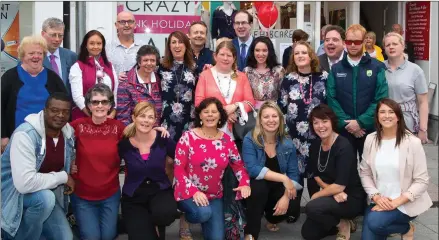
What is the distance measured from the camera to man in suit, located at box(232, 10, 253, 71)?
21.1 ft

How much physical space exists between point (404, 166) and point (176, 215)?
1889 millimetres

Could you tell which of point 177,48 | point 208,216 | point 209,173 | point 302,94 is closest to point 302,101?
point 302,94

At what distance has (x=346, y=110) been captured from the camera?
571cm

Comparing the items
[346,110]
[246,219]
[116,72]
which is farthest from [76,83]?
[346,110]

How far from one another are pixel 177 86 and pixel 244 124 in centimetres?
71

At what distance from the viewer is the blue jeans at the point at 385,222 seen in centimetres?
498

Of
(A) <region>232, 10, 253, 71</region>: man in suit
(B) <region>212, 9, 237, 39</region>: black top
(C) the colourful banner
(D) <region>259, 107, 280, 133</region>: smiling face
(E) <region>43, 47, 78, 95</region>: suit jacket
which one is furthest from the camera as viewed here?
(C) the colourful banner

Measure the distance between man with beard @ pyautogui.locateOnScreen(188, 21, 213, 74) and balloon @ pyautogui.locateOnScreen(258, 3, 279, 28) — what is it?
12.3 ft

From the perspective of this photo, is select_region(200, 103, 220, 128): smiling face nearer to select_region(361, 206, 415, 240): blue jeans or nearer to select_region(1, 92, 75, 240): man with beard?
select_region(1, 92, 75, 240): man with beard

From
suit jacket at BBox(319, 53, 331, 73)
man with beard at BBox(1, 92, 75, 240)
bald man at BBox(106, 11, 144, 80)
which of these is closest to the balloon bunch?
suit jacket at BBox(319, 53, 331, 73)

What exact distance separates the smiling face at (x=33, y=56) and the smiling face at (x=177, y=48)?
3.87 feet

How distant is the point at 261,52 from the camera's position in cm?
587

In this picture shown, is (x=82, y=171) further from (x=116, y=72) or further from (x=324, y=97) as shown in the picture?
(x=324, y=97)

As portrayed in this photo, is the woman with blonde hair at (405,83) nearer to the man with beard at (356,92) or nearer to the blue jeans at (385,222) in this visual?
the man with beard at (356,92)
